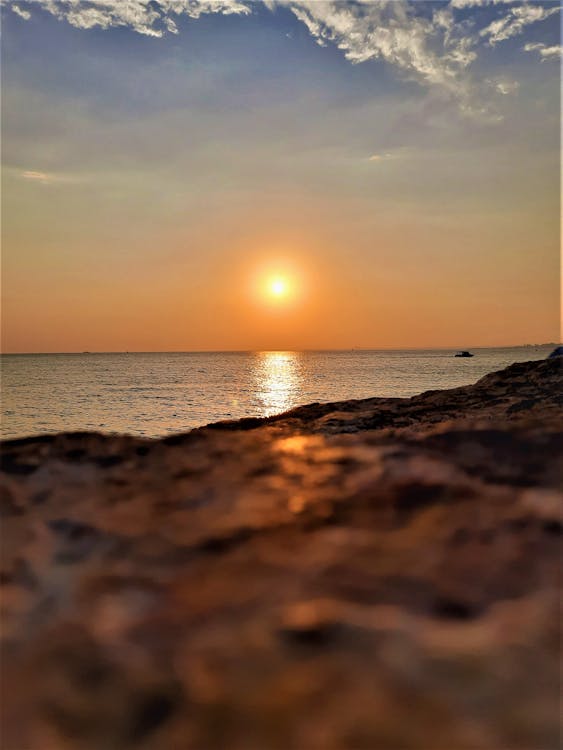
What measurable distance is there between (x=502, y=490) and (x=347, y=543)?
2.98 feet

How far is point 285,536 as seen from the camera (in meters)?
2.09

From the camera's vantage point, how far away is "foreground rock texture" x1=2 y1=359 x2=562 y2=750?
1240 millimetres

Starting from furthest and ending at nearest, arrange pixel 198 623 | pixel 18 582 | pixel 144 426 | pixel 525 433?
pixel 144 426
pixel 525 433
pixel 18 582
pixel 198 623

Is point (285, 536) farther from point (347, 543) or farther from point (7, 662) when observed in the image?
point (7, 662)

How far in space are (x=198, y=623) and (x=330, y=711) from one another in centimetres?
55

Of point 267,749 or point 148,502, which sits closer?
point 267,749

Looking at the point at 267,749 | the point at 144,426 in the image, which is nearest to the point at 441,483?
the point at 267,749

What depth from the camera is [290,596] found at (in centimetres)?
169

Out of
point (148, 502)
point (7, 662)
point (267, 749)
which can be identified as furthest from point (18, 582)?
point (267, 749)

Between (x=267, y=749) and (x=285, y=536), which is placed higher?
(x=285, y=536)

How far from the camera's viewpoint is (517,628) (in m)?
1.47

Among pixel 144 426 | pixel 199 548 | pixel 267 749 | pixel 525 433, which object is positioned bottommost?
pixel 144 426

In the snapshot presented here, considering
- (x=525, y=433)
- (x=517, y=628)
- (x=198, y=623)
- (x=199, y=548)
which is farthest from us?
(x=525, y=433)

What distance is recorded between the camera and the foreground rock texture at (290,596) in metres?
1.24
